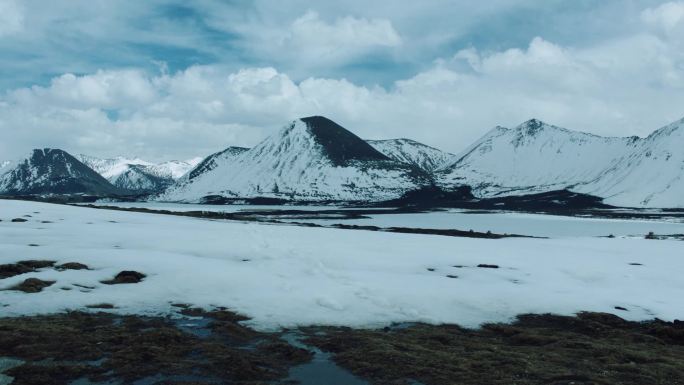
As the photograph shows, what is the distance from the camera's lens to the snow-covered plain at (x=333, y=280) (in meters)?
21.9

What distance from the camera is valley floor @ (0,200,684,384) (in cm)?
2044

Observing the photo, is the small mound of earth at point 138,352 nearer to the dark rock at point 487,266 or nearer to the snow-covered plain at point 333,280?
the snow-covered plain at point 333,280

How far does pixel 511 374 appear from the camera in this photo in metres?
14.3

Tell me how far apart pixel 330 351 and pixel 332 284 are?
1016cm

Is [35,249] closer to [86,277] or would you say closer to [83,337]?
[86,277]

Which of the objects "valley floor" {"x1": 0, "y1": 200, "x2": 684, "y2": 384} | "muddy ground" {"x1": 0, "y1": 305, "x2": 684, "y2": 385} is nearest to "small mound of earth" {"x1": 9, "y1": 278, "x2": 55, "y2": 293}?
"valley floor" {"x1": 0, "y1": 200, "x2": 684, "y2": 384}

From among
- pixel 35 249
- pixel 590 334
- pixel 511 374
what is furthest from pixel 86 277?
pixel 590 334

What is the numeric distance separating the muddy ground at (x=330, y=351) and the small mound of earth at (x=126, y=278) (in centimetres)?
514

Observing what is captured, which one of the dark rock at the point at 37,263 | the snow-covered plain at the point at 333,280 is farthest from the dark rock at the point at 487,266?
the dark rock at the point at 37,263

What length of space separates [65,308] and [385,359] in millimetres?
13829

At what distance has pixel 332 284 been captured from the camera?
26609 millimetres

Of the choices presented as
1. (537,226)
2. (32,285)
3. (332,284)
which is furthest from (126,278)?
(537,226)

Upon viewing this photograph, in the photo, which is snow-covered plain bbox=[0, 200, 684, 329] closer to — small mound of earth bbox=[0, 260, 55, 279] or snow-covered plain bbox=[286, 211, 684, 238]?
small mound of earth bbox=[0, 260, 55, 279]

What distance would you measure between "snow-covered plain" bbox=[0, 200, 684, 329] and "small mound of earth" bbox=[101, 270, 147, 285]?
0.64 m
